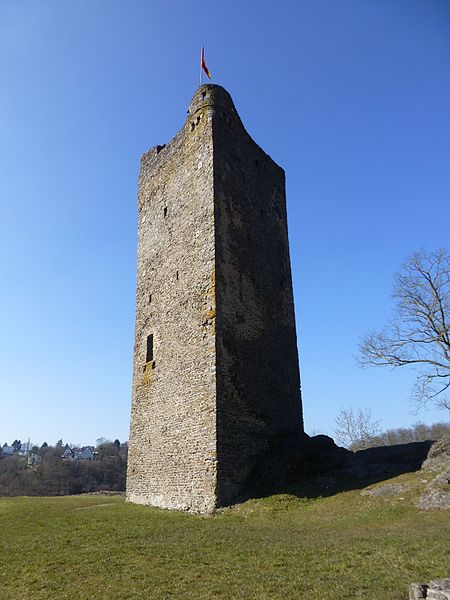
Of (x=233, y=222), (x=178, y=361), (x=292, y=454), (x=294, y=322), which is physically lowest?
(x=292, y=454)

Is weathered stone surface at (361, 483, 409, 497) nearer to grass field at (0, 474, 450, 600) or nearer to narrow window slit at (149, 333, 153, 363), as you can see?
grass field at (0, 474, 450, 600)

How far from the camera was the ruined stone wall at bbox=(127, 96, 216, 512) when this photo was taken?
45.8 ft

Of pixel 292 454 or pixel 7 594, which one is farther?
pixel 292 454

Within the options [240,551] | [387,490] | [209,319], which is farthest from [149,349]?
[240,551]

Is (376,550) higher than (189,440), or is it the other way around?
(189,440)

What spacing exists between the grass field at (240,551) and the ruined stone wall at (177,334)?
2226mm

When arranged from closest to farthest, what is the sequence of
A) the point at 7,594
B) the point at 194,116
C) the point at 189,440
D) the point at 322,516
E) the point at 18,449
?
the point at 7,594 → the point at 322,516 → the point at 189,440 → the point at 194,116 → the point at 18,449

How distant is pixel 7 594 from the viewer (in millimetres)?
6277

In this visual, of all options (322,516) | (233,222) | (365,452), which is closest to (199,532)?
(322,516)

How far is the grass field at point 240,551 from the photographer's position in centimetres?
599

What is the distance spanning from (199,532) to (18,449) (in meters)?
195

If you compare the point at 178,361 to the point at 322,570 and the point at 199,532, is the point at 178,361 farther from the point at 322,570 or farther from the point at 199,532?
the point at 322,570

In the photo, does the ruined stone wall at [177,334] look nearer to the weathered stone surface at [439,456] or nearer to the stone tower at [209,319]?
the stone tower at [209,319]

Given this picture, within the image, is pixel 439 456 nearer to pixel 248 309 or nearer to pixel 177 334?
pixel 248 309
